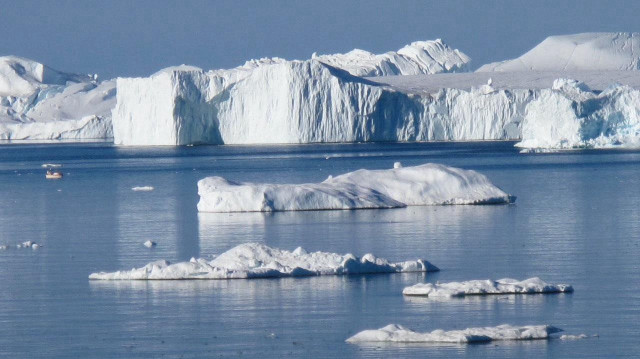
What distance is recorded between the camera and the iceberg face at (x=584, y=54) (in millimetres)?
72000

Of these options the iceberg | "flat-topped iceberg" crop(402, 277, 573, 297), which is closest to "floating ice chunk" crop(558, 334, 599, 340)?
"flat-topped iceberg" crop(402, 277, 573, 297)

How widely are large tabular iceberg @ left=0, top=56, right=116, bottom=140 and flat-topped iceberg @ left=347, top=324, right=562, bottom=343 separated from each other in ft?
254

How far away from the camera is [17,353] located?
8406 millimetres

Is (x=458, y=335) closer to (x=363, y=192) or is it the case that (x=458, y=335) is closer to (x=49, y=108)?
(x=363, y=192)

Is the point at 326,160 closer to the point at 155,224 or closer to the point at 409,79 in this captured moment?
the point at 409,79

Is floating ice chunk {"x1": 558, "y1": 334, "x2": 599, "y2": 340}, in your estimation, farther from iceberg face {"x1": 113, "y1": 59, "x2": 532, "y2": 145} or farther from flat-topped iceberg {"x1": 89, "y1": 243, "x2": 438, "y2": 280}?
iceberg face {"x1": 113, "y1": 59, "x2": 532, "y2": 145}

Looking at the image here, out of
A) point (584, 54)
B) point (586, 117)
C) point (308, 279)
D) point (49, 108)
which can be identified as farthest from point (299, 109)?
point (49, 108)

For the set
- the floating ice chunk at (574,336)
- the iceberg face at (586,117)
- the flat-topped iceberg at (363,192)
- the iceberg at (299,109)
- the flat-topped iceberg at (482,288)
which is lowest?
the floating ice chunk at (574,336)

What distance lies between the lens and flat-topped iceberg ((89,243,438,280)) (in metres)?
11.7

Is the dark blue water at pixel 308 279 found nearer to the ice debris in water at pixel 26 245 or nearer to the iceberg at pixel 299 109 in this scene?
the ice debris in water at pixel 26 245

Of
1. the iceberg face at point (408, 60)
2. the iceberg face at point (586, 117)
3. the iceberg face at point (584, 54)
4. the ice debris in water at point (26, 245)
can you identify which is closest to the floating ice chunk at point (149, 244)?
the ice debris in water at point (26, 245)

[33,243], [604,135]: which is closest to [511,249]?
[33,243]

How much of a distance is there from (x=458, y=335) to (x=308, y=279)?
3.36 m

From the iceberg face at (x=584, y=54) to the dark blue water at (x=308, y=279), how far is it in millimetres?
46019
